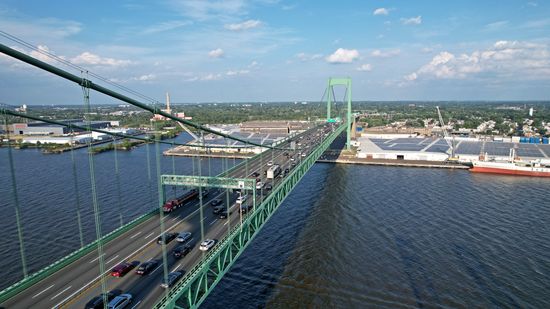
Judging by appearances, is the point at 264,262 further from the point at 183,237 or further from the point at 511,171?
the point at 511,171

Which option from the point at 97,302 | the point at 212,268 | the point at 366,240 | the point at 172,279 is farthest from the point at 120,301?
the point at 366,240

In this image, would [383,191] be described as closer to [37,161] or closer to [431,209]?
[431,209]

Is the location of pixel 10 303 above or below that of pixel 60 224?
above

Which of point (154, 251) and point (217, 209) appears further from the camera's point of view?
point (217, 209)

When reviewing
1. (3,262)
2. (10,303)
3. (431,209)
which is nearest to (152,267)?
(10,303)

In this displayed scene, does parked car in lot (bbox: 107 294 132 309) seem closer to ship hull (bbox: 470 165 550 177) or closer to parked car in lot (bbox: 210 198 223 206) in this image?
parked car in lot (bbox: 210 198 223 206)

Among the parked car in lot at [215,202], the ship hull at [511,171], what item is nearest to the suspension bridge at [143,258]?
the parked car in lot at [215,202]
